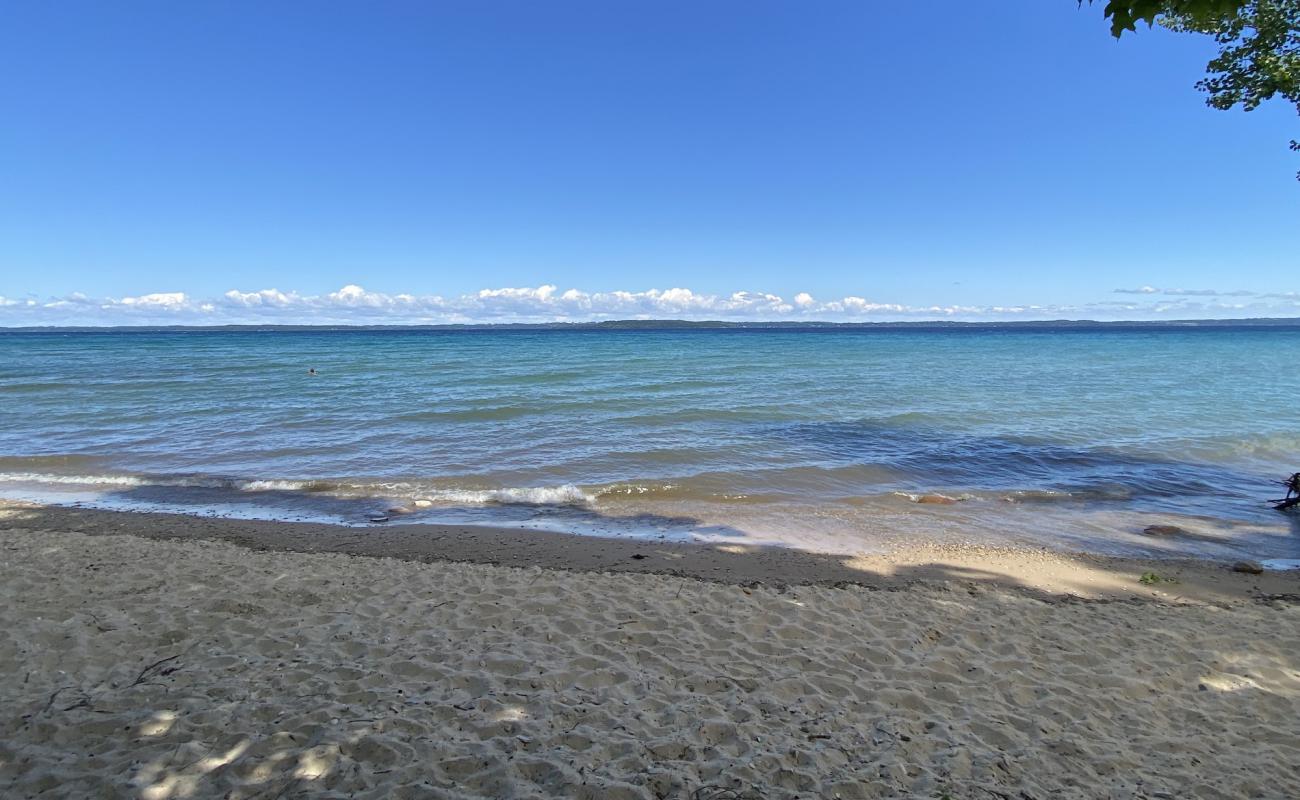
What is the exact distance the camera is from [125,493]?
1159 cm

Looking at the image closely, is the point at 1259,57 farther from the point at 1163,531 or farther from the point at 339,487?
the point at 339,487

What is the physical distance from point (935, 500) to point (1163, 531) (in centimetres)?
316

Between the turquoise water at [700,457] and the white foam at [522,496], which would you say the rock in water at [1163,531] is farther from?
the white foam at [522,496]

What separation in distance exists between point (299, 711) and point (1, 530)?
7990 millimetres

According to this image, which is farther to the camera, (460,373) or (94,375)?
(460,373)

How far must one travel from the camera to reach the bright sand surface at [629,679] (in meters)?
3.71

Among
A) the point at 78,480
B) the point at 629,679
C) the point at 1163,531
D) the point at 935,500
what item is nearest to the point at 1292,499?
the point at 1163,531

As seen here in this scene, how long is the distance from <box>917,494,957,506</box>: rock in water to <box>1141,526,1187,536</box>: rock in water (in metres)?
2.69

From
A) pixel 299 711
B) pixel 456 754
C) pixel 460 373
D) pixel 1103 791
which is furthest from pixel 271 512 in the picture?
pixel 460 373

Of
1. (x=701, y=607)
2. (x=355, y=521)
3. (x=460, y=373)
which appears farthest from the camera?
(x=460, y=373)

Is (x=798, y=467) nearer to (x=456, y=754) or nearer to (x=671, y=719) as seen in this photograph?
(x=671, y=719)

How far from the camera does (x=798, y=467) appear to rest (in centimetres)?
1346

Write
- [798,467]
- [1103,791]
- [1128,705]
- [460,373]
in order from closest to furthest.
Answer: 1. [1103,791]
2. [1128,705]
3. [798,467]
4. [460,373]

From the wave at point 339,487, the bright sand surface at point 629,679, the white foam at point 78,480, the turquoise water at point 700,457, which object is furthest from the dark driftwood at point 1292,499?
the white foam at point 78,480
